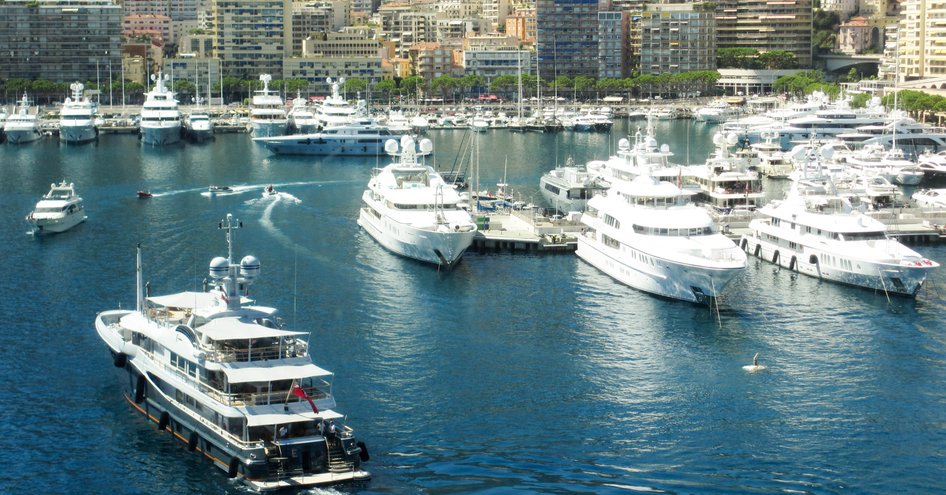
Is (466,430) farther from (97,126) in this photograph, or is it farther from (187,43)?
(187,43)

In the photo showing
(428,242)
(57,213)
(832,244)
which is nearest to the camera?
(832,244)

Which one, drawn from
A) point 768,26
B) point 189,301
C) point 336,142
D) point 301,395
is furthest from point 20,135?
point 768,26

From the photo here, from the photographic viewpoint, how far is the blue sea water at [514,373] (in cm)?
2495

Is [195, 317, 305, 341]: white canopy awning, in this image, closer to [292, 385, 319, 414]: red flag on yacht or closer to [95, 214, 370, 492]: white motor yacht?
[95, 214, 370, 492]: white motor yacht

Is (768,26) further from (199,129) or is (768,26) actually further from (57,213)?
(57,213)

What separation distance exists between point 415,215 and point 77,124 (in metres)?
49.0

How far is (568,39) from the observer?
131375mm

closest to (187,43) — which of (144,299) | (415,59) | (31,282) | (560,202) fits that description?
(415,59)

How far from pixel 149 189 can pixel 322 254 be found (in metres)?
19.9

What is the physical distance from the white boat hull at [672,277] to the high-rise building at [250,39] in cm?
9006

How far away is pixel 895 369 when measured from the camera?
3136cm

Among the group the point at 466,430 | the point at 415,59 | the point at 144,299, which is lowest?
the point at 466,430

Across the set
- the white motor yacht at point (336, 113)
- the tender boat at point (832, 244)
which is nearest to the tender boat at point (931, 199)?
the tender boat at point (832, 244)

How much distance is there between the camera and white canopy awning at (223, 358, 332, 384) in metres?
24.5
